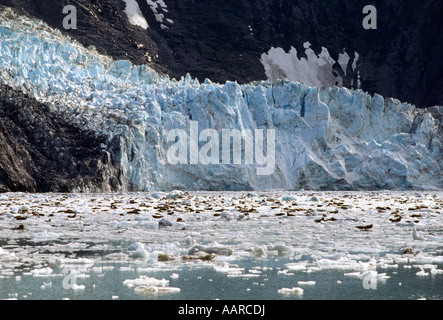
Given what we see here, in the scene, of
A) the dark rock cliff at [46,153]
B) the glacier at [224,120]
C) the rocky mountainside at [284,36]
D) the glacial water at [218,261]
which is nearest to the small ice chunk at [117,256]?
the glacial water at [218,261]

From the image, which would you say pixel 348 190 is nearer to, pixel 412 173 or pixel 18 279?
pixel 412 173

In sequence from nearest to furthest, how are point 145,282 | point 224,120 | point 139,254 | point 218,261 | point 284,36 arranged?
1. point 145,282
2. point 218,261
3. point 139,254
4. point 224,120
5. point 284,36

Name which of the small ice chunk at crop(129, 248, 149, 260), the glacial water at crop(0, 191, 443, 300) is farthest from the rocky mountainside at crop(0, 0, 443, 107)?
the small ice chunk at crop(129, 248, 149, 260)

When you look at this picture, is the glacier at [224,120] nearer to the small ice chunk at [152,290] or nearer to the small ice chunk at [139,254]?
the small ice chunk at [139,254]

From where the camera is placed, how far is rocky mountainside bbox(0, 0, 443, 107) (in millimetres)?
65875

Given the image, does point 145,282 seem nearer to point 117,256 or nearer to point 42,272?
point 42,272

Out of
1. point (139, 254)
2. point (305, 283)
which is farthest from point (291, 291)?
point (139, 254)

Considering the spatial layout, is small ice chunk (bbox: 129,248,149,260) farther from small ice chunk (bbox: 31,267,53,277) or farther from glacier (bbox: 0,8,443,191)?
glacier (bbox: 0,8,443,191)

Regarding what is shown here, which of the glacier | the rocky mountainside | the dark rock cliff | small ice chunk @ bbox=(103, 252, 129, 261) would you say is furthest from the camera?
the rocky mountainside

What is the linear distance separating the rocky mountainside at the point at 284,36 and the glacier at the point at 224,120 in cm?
2380

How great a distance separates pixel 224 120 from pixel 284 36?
44151mm

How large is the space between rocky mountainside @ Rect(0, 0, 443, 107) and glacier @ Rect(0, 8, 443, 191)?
23.8 m

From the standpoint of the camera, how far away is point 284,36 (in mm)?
77250
